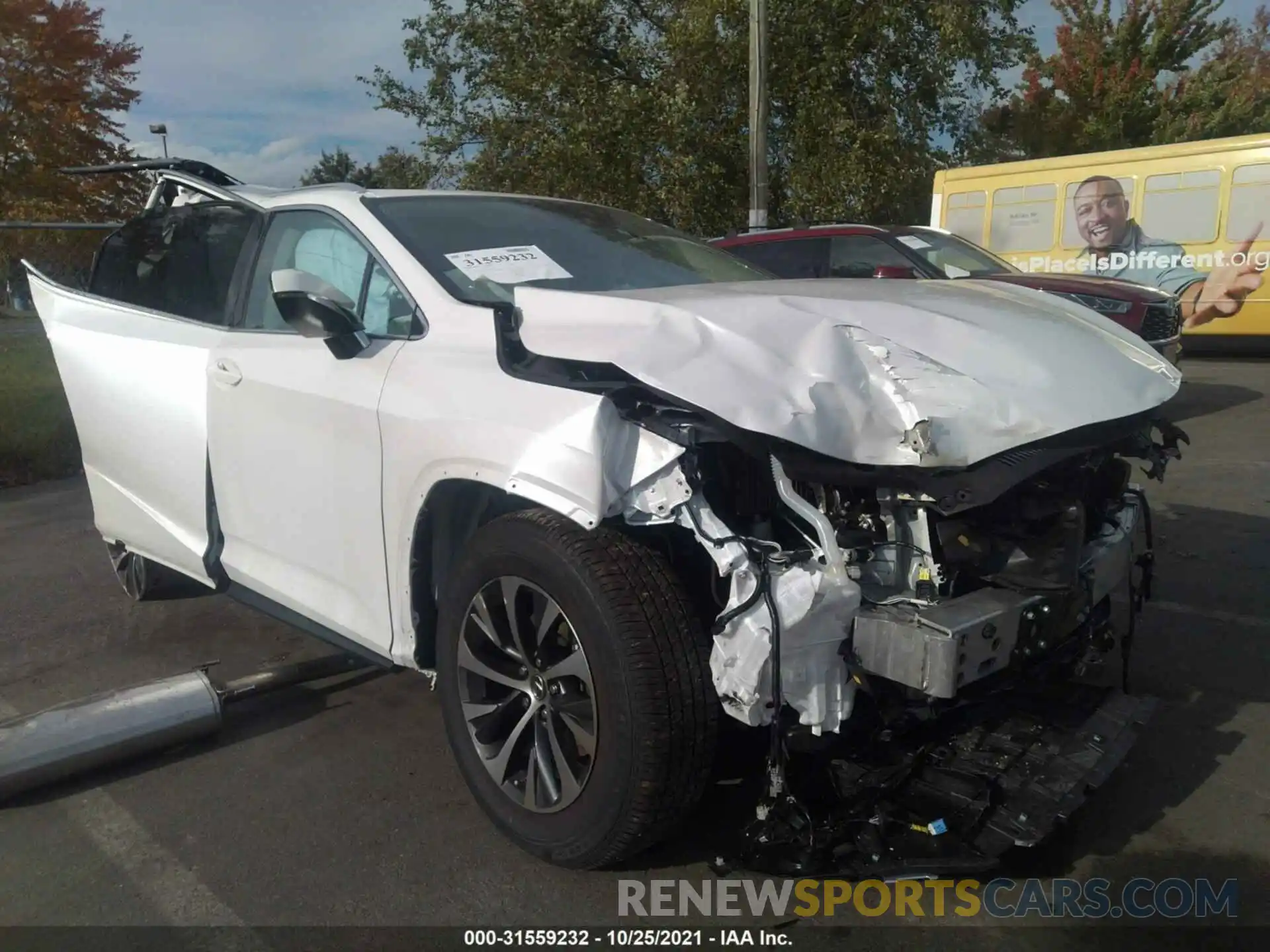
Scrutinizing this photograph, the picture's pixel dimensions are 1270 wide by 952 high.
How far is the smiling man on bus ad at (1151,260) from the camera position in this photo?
13898 mm

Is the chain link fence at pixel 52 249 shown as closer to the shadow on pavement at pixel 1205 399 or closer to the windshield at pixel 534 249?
the windshield at pixel 534 249

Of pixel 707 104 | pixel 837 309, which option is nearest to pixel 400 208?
pixel 837 309

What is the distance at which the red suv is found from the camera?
913 cm

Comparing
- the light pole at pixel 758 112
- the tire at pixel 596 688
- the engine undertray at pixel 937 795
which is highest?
the light pole at pixel 758 112

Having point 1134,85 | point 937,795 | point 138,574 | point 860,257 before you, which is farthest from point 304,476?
point 1134,85

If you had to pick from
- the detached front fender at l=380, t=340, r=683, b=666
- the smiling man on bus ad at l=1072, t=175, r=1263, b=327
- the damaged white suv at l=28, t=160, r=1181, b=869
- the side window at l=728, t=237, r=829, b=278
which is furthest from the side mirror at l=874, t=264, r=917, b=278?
the smiling man on bus ad at l=1072, t=175, r=1263, b=327

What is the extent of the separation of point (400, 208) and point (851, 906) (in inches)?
102

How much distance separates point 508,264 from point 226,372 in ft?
3.78

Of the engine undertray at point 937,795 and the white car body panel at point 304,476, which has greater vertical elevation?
the white car body panel at point 304,476

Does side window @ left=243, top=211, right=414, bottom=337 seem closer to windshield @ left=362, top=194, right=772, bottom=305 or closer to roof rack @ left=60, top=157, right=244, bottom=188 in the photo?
windshield @ left=362, top=194, right=772, bottom=305

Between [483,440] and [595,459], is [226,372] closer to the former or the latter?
[483,440]

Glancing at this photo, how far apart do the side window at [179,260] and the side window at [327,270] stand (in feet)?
0.67

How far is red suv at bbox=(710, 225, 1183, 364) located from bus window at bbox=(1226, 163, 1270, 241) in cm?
506

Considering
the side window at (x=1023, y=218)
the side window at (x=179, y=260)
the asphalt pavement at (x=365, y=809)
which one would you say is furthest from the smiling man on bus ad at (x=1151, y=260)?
the side window at (x=179, y=260)
